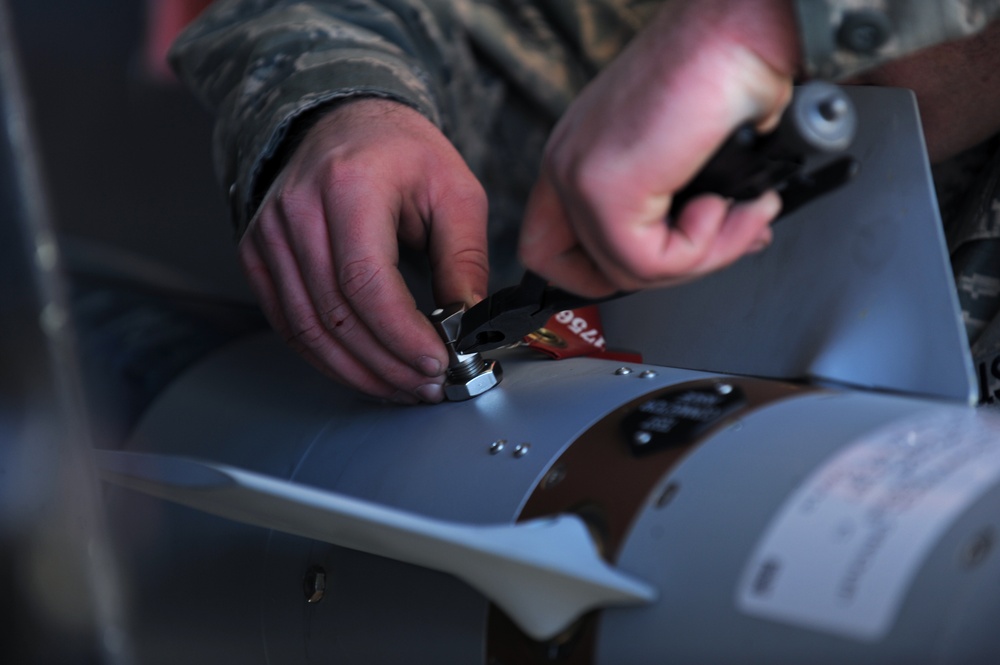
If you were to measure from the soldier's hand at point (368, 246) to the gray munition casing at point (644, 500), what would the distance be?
4 cm

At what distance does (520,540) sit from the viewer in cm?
41

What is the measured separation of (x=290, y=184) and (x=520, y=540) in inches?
15.3

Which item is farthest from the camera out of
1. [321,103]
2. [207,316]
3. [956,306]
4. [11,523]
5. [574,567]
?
[207,316]

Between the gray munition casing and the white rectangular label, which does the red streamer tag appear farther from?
the white rectangular label

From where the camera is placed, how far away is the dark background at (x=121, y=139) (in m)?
1.83

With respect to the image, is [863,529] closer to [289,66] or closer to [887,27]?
[887,27]

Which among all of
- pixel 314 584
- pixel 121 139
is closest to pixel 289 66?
pixel 314 584

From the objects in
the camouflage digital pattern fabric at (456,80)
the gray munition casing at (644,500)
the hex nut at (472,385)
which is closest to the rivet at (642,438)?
the gray munition casing at (644,500)

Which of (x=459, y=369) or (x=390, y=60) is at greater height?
(x=390, y=60)

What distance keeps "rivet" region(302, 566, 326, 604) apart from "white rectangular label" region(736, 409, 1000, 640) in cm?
27

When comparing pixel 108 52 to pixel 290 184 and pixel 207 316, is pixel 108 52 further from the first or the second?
pixel 290 184

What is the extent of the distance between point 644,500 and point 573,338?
9.6 inches

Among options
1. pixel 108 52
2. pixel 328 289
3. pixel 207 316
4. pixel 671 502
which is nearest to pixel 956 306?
pixel 671 502

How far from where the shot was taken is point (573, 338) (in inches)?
26.5
